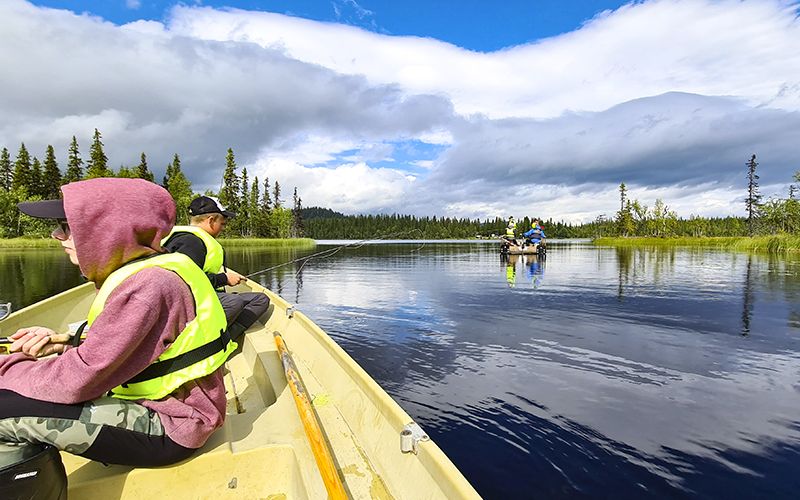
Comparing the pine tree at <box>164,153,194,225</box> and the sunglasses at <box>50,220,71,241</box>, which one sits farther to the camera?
the pine tree at <box>164,153,194,225</box>

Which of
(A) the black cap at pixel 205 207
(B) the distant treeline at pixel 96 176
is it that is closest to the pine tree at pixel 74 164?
(B) the distant treeline at pixel 96 176

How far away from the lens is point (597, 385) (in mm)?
5863

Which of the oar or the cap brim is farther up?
the cap brim

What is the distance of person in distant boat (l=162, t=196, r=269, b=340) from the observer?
4.50m

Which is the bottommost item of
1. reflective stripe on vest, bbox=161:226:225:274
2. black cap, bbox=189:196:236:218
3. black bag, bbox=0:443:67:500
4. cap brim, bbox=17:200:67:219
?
black bag, bbox=0:443:67:500

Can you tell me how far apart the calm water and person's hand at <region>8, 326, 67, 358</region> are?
3.44m

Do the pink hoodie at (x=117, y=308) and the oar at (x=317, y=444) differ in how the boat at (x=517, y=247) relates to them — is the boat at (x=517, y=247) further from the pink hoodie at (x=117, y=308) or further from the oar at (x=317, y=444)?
the pink hoodie at (x=117, y=308)

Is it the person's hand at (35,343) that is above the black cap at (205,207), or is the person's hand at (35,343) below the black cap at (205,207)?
below

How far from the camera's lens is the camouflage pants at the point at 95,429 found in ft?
6.02

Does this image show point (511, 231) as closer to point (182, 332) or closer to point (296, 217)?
point (182, 332)

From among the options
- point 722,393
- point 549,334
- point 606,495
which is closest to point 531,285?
point 549,334

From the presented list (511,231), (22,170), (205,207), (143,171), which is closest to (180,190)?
(143,171)

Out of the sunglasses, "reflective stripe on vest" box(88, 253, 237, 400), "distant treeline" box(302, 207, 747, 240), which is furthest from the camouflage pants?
"distant treeline" box(302, 207, 747, 240)

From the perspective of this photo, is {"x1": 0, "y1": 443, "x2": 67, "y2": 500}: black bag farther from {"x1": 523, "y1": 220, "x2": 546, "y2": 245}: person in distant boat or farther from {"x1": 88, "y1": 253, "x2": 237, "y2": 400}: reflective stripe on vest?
{"x1": 523, "y1": 220, "x2": 546, "y2": 245}: person in distant boat
